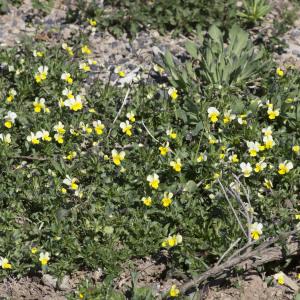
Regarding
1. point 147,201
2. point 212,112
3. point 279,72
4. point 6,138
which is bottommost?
point 147,201

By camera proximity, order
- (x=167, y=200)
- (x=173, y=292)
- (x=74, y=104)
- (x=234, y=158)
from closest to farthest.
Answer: (x=173, y=292)
(x=167, y=200)
(x=234, y=158)
(x=74, y=104)

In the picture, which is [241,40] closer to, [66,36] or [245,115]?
[245,115]

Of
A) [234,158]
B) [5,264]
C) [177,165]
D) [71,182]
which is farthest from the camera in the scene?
[234,158]

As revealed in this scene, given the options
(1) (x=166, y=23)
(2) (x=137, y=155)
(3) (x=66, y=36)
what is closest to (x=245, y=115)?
(2) (x=137, y=155)

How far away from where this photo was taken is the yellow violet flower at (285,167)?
5090 mm

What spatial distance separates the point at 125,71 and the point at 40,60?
931 millimetres

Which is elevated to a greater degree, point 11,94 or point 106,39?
point 106,39

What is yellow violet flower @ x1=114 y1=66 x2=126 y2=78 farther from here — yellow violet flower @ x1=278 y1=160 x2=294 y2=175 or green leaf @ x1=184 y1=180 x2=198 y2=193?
yellow violet flower @ x1=278 y1=160 x2=294 y2=175

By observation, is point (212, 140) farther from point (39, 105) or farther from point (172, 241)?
point (39, 105)

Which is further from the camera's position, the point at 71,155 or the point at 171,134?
the point at 171,134

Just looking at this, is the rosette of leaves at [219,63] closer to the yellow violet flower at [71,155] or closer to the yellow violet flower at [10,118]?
the yellow violet flower at [71,155]

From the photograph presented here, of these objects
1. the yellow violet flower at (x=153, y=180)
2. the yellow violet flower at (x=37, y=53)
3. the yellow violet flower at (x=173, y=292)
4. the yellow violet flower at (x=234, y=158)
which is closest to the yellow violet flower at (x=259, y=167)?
the yellow violet flower at (x=234, y=158)

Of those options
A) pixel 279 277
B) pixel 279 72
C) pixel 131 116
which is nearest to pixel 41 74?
pixel 131 116

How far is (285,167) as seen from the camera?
5.11 metres
